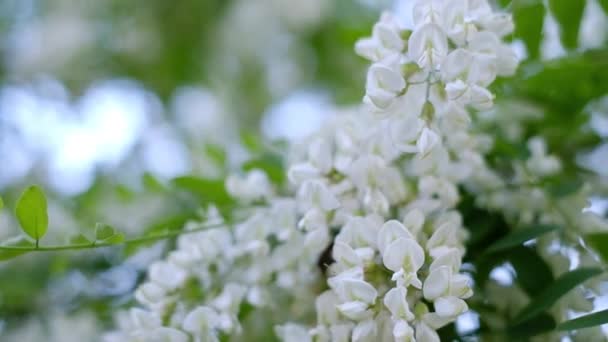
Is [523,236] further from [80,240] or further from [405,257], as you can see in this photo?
[80,240]

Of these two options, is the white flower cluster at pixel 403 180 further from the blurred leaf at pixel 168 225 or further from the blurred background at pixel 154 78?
the blurred background at pixel 154 78

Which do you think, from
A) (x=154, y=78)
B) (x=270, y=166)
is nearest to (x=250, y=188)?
(x=270, y=166)

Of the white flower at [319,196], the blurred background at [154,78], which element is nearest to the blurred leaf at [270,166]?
the white flower at [319,196]

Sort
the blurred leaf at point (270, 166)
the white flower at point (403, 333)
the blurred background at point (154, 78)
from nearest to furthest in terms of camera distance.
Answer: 1. the white flower at point (403, 333)
2. the blurred leaf at point (270, 166)
3. the blurred background at point (154, 78)

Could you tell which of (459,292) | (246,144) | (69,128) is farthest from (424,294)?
(69,128)

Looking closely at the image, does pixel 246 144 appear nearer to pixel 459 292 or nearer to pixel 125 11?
pixel 459 292

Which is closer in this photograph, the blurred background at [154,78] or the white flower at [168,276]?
the white flower at [168,276]
